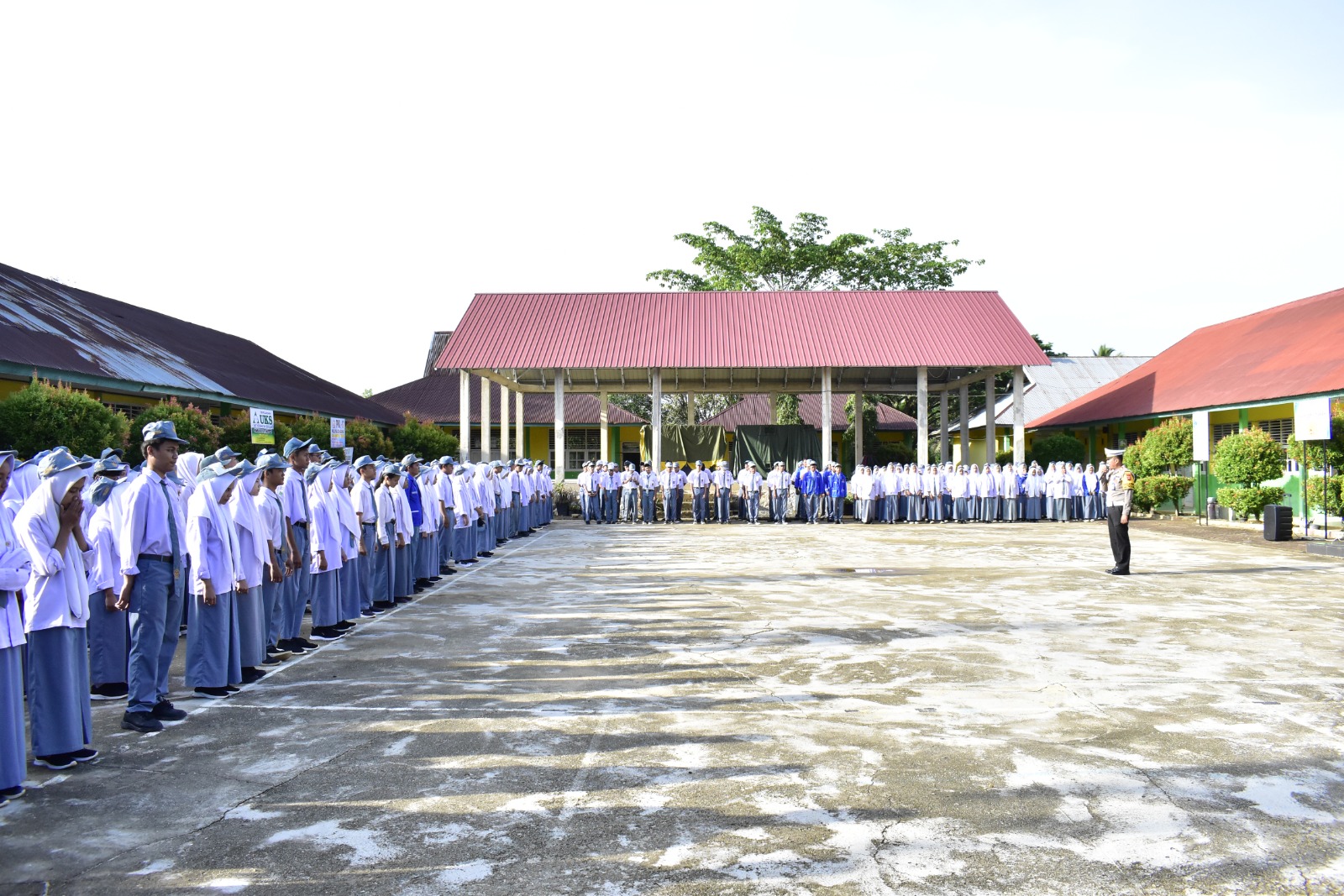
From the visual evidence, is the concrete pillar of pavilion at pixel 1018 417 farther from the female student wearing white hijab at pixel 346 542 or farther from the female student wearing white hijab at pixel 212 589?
the female student wearing white hijab at pixel 212 589

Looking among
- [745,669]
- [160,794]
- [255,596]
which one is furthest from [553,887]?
[255,596]

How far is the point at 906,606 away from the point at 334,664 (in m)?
5.73

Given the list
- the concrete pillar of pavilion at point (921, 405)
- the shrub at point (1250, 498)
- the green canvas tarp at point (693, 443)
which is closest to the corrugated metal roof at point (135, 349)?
the green canvas tarp at point (693, 443)

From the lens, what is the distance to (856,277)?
41406mm

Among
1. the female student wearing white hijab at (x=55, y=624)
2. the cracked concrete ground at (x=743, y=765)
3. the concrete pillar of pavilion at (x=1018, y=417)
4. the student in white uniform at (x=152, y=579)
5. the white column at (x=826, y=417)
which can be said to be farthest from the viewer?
the concrete pillar of pavilion at (x=1018, y=417)

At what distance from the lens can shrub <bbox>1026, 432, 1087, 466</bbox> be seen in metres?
30.4

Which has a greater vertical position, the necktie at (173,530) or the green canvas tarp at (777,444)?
the green canvas tarp at (777,444)

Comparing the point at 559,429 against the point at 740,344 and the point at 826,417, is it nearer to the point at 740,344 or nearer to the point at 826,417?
the point at 740,344

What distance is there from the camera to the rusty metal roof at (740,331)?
26.3 metres

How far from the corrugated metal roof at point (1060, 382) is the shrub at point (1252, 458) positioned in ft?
52.3

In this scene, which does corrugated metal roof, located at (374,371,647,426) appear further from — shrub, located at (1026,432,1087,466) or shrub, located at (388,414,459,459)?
shrub, located at (1026,432,1087,466)

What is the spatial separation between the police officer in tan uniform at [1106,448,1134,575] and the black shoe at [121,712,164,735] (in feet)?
36.1

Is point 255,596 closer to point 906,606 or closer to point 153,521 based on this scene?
point 153,521

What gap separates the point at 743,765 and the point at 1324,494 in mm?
16352
